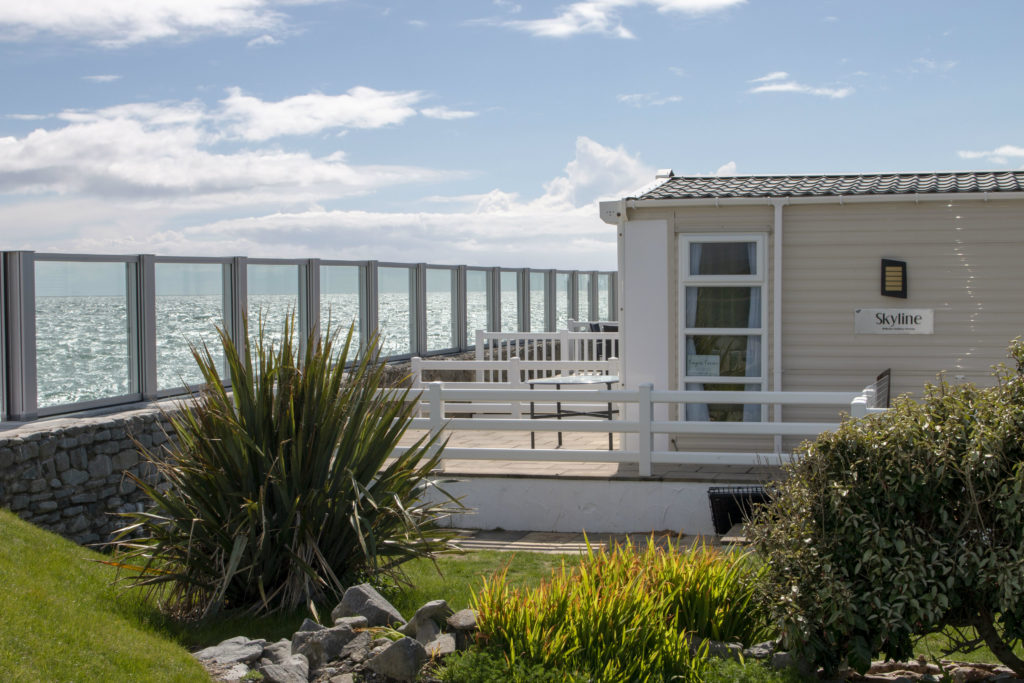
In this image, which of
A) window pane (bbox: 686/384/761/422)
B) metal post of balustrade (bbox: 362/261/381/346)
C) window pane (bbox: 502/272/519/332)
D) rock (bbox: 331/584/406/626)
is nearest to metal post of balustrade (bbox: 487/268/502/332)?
window pane (bbox: 502/272/519/332)

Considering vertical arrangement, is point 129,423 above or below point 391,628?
above

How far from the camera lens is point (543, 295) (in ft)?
75.0

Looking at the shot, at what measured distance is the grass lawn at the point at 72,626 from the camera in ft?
15.0

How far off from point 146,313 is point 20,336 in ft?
5.44

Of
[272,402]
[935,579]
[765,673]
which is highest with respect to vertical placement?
[272,402]

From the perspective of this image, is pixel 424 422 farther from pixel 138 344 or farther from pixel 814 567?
pixel 814 567

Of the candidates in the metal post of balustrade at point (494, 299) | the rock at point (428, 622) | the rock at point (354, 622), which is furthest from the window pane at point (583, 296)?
the rock at point (428, 622)

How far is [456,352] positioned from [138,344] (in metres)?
8.81

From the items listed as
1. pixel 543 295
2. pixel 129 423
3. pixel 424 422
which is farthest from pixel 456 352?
pixel 129 423

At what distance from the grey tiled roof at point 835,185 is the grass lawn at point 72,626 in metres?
6.55

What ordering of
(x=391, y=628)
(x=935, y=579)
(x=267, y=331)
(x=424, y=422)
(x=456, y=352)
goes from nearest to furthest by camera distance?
(x=935, y=579) → (x=391, y=628) → (x=424, y=422) → (x=267, y=331) → (x=456, y=352)

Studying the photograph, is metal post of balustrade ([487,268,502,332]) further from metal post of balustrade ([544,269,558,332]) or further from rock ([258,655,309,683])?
rock ([258,655,309,683])

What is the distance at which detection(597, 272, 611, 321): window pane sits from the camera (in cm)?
2724

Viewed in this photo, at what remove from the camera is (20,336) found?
345 inches
